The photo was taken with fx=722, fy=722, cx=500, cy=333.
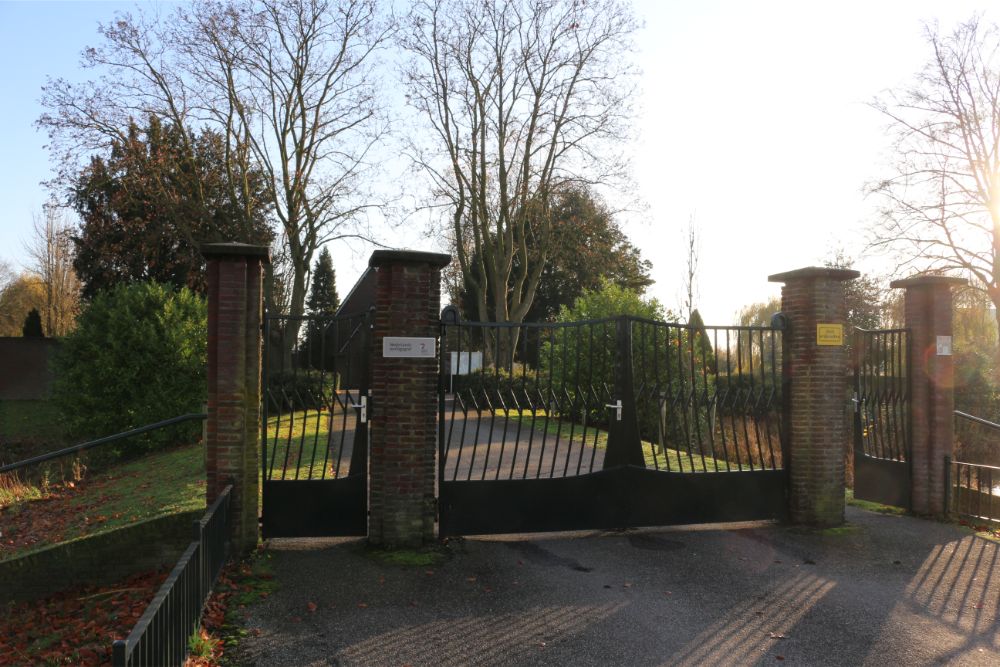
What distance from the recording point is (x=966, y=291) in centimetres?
2553

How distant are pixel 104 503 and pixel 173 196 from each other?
40.2 ft

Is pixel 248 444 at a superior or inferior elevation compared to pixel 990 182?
inferior

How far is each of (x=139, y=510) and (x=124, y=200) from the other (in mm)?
14603

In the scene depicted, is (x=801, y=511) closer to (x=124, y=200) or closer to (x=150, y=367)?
(x=150, y=367)

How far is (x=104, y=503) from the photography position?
1058 cm

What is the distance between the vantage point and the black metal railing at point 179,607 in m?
3.19

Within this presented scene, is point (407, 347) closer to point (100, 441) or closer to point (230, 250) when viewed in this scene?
point (230, 250)

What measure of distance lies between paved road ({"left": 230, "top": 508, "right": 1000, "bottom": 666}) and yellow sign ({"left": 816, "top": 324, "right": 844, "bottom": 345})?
6.75 ft

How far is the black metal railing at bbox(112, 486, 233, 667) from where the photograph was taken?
3.19 metres

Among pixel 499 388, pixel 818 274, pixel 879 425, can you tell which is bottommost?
pixel 879 425

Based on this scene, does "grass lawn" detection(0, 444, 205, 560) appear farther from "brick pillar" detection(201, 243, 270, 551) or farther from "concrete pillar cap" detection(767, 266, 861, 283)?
"concrete pillar cap" detection(767, 266, 861, 283)

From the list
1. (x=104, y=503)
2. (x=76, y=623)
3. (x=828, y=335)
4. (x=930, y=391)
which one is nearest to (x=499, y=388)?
Result: (x=828, y=335)

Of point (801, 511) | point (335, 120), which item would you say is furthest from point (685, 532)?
point (335, 120)

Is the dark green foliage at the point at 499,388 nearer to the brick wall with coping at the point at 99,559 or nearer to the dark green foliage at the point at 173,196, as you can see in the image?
the brick wall with coping at the point at 99,559
